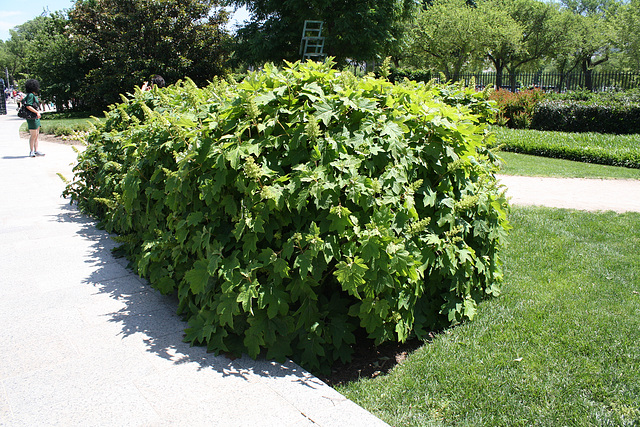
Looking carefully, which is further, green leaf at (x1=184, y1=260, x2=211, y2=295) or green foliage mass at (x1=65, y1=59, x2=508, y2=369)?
green leaf at (x1=184, y1=260, x2=211, y2=295)

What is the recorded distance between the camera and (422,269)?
328cm

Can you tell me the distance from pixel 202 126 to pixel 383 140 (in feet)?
4.26

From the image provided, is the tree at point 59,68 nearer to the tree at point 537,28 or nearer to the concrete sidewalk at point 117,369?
the concrete sidewalk at point 117,369

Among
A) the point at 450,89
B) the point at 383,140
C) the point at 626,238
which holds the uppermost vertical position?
the point at 450,89

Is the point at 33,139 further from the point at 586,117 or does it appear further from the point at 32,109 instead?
the point at 586,117

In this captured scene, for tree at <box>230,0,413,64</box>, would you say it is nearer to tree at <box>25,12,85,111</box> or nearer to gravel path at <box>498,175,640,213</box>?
tree at <box>25,12,85,111</box>

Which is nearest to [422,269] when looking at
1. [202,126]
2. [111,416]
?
[202,126]

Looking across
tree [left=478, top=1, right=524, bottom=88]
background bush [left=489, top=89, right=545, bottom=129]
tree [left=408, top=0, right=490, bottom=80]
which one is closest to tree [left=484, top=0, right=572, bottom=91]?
tree [left=478, top=1, right=524, bottom=88]

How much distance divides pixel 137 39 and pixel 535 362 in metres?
29.6

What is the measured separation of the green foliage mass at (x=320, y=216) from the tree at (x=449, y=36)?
112 feet

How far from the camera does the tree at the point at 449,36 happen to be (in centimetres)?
3684

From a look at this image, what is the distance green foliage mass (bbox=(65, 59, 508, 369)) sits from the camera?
3.02m

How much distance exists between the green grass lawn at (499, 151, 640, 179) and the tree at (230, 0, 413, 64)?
58.7 ft

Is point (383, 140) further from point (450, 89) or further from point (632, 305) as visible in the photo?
point (632, 305)
